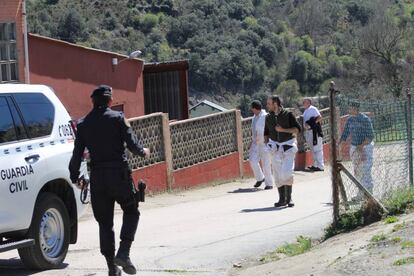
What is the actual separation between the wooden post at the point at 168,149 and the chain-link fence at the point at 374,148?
6.40 metres

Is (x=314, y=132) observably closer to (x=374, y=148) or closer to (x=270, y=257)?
(x=374, y=148)

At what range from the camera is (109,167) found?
8.38 m

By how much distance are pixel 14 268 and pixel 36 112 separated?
1668 millimetres

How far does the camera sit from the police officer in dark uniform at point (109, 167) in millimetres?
8383

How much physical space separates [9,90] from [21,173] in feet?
3.13

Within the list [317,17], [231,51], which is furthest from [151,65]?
[317,17]

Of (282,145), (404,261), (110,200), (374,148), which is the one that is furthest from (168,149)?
(404,261)

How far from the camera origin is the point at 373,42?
59.5 m

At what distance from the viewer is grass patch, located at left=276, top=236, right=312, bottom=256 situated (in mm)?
9857

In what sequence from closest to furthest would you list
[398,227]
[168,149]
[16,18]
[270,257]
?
[398,227] < [270,257] < [168,149] < [16,18]

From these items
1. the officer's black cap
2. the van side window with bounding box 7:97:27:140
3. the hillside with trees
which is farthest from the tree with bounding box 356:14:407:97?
the officer's black cap

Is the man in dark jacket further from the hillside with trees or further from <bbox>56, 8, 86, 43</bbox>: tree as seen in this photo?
<bbox>56, 8, 86, 43</bbox>: tree

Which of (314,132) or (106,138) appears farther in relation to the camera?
(314,132)

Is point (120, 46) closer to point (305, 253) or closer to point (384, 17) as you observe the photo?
point (384, 17)
